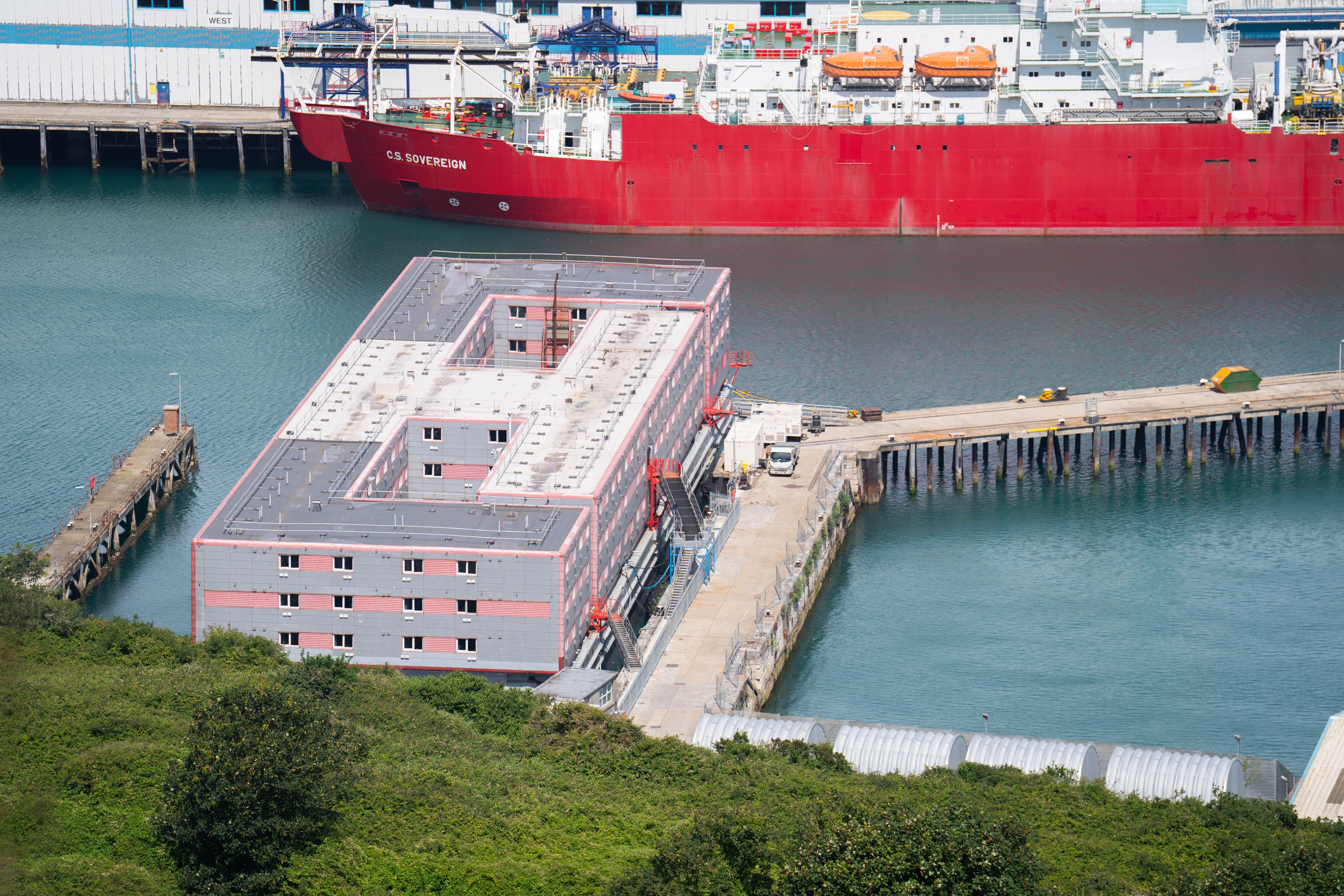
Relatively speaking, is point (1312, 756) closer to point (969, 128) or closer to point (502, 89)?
point (969, 128)

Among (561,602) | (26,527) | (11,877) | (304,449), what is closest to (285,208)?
(26,527)

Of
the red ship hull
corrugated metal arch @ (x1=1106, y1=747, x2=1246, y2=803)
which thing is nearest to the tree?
corrugated metal arch @ (x1=1106, y1=747, x2=1246, y2=803)

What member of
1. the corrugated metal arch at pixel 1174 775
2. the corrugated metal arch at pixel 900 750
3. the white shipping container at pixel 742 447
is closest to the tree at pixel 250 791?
the corrugated metal arch at pixel 900 750

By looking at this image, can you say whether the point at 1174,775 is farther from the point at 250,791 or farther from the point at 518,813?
the point at 250,791

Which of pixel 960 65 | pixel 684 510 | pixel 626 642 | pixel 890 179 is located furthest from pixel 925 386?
pixel 960 65

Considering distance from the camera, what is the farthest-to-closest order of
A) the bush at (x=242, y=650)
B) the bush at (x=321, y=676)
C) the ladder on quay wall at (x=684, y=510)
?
the ladder on quay wall at (x=684, y=510) < the bush at (x=242, y=650) < the bush at (x=321, y=676)

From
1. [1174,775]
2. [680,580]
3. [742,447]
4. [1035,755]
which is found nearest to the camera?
[1174,775]

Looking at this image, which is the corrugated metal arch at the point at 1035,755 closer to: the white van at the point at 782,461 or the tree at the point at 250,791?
the tree at the point at 250,791

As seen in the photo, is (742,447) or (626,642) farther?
(742,447)
